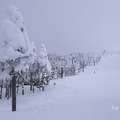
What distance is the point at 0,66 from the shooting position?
2408 centimetres

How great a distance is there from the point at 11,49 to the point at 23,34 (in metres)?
2.12

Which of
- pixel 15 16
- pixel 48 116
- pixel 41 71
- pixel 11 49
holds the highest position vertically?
pixel 15 16

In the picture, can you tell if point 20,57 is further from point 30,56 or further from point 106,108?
point 106,108

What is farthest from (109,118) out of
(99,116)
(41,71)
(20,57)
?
(41,71)

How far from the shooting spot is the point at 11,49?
1823cm

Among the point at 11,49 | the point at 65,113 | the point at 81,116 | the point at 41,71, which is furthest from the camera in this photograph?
the point at 41,71

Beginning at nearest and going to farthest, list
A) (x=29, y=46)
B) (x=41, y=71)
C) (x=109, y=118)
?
(x=109, y=118) < (x=29, y=46) < (x=41, y=71)

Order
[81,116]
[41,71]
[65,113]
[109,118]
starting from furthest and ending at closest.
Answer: [41,71], [65,113], [81,116], [109,118]

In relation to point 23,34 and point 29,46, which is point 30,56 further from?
point 23,34

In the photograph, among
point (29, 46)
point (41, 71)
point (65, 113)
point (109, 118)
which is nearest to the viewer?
point (109, 118)

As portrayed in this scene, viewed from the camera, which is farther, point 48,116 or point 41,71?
point 41,71

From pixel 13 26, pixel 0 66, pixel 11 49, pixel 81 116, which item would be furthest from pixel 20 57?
pixel 81 116

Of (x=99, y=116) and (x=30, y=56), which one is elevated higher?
(x=30, y=56)

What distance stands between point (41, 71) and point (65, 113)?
1039 inches
